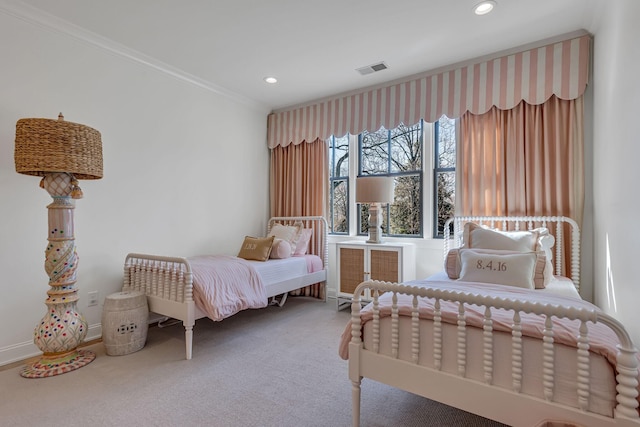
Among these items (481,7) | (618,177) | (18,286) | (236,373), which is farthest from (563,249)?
(18,286)

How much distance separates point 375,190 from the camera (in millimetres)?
3557

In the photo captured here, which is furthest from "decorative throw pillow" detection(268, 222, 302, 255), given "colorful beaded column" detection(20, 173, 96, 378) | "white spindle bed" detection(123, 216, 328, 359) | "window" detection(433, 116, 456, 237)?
"colorful beaded column" detection(20, 173, 96, 378)

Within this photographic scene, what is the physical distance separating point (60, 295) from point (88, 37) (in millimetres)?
2140

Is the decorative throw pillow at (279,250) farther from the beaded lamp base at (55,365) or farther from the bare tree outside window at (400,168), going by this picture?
the beaded lamp base at (55,365)

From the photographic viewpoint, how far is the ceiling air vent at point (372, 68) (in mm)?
3342

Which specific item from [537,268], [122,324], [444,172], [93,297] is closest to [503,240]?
[537,268]

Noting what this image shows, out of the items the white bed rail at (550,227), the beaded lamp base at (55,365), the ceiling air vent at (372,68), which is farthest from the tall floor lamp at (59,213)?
the white bed rail at (550,227)

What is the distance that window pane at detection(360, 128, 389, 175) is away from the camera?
13.3ft

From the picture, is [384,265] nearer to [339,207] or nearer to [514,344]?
[339,207]

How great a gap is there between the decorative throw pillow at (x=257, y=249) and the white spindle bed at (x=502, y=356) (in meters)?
1.98

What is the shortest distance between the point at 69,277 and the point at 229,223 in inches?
74.8

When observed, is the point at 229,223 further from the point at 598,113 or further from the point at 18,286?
the point at 598,113

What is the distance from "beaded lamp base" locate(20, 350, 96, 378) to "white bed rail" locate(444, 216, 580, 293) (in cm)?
321

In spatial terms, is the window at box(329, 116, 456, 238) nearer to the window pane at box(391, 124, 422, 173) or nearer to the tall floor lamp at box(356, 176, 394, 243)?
the window pane at box(391, 124, 422, 173)
